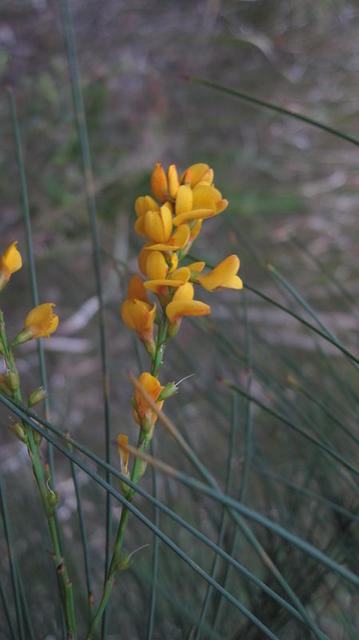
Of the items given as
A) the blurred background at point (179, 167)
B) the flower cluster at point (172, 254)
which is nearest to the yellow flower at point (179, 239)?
the flower cluster at point (172, 254)

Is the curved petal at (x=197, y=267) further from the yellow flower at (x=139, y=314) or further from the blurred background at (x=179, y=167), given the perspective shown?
the blurred background at (x=179, y=167)

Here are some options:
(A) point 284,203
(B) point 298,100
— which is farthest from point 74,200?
(B) point 298,100

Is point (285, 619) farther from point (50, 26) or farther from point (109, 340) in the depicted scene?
point (50, 26)

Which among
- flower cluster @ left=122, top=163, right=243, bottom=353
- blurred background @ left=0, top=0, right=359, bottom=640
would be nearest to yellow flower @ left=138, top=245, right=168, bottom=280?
flower cluster @ left=122, top=163, right=243, bottom=353

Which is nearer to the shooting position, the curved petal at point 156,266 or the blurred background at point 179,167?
the curved petal at point 156,266

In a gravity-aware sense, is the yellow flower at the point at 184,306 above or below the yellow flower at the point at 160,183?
below

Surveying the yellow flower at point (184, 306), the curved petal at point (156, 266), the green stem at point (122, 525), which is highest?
the curved petal at point (156, 266)

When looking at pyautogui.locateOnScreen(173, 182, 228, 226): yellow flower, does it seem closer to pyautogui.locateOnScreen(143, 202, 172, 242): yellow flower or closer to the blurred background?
pyautogui.locateOnScreen(143, 202, 172, 242): yellow flower
